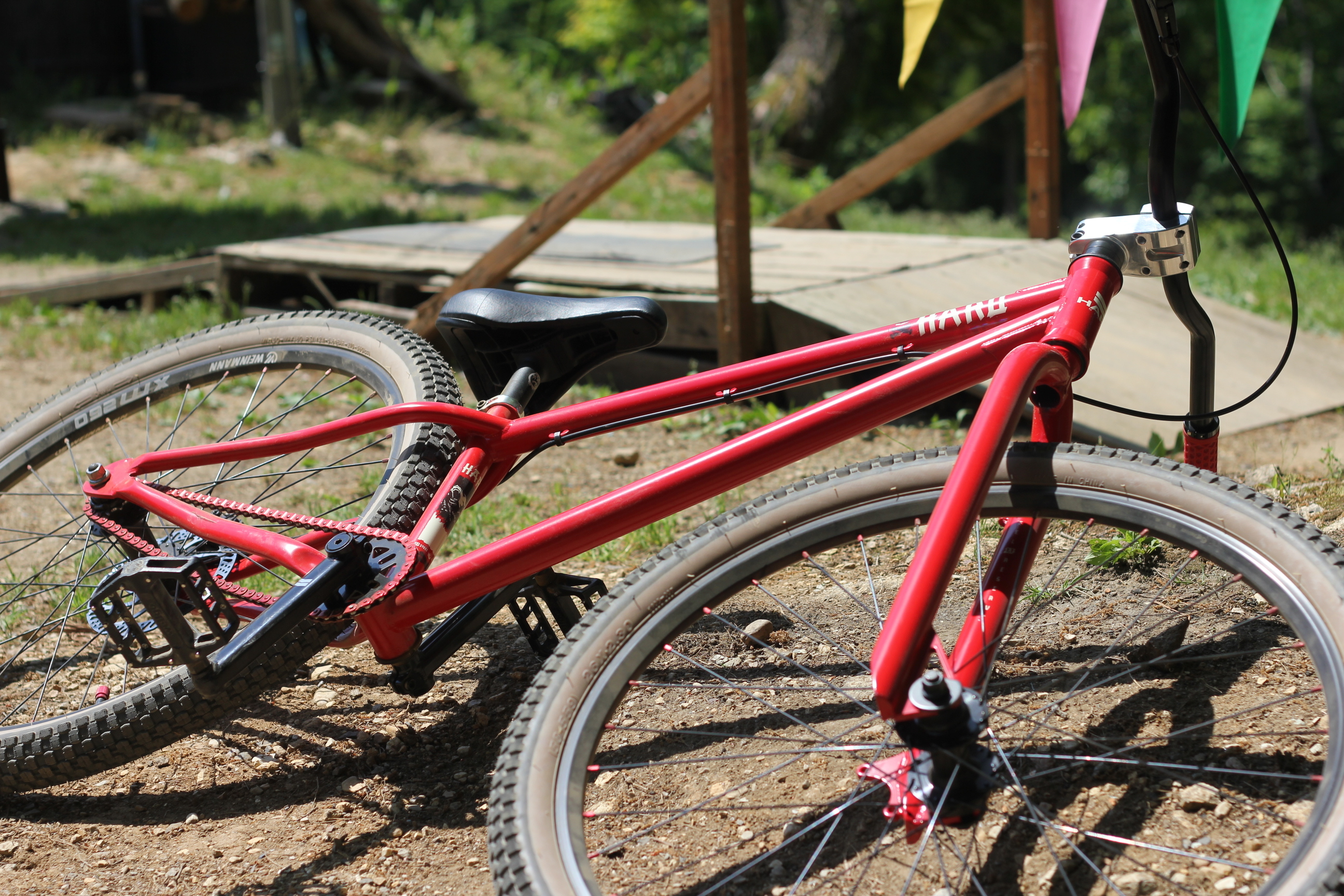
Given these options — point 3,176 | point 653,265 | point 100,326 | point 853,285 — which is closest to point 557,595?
point 853,285

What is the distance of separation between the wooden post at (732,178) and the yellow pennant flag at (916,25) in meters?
1.32

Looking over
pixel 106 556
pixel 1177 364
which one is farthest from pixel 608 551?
pixel 1177 364

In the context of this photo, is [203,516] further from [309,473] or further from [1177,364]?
[1177,364]

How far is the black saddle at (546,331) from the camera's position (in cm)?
214

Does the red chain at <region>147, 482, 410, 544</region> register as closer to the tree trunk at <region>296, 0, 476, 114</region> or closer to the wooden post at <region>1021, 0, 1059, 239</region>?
the wooden post at <region>1021, 0, 1059, 239</region>

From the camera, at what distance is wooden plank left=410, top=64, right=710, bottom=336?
3.95 meters

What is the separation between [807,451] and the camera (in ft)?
5.73

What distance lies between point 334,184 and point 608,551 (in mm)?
8438

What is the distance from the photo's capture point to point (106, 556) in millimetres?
2613

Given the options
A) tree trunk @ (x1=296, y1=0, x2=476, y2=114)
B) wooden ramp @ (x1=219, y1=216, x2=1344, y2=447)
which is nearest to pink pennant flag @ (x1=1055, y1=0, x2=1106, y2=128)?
wooden ramp @ (x1=219, y1=216, x2=1344, y2=447)

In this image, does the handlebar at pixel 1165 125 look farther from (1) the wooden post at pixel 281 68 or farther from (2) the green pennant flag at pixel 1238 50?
(1) the wooden post at pixel 281 68

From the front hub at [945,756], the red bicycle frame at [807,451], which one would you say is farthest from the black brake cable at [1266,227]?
the front hub at [945,756]

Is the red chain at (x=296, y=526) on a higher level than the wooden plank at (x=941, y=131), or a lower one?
lower

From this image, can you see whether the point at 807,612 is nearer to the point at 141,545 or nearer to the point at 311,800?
the point at 311,800
